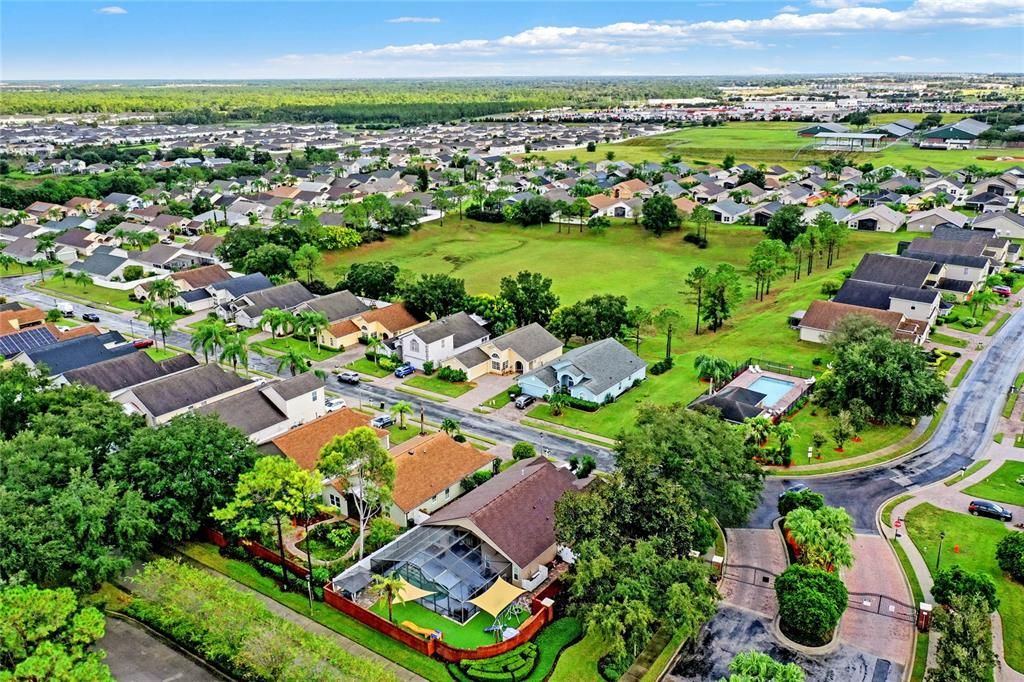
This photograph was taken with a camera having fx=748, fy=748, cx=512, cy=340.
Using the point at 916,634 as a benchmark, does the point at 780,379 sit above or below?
above

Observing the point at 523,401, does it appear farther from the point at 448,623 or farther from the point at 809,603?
the point at 809,603

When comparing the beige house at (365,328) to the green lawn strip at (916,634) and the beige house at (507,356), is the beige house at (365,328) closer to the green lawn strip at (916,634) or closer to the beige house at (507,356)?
the beige house at (507,356)

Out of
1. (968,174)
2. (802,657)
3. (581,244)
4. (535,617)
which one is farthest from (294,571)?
(968,174)

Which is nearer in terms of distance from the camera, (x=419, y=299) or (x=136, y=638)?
(x=136, y=638)

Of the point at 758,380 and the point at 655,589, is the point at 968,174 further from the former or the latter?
the point at 655,589

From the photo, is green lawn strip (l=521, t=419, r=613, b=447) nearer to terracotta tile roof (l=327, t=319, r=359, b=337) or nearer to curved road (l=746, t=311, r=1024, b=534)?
curved road (l=746, t=311, r=1024, b=534)

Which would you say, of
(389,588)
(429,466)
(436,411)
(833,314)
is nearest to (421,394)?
(436,411)
